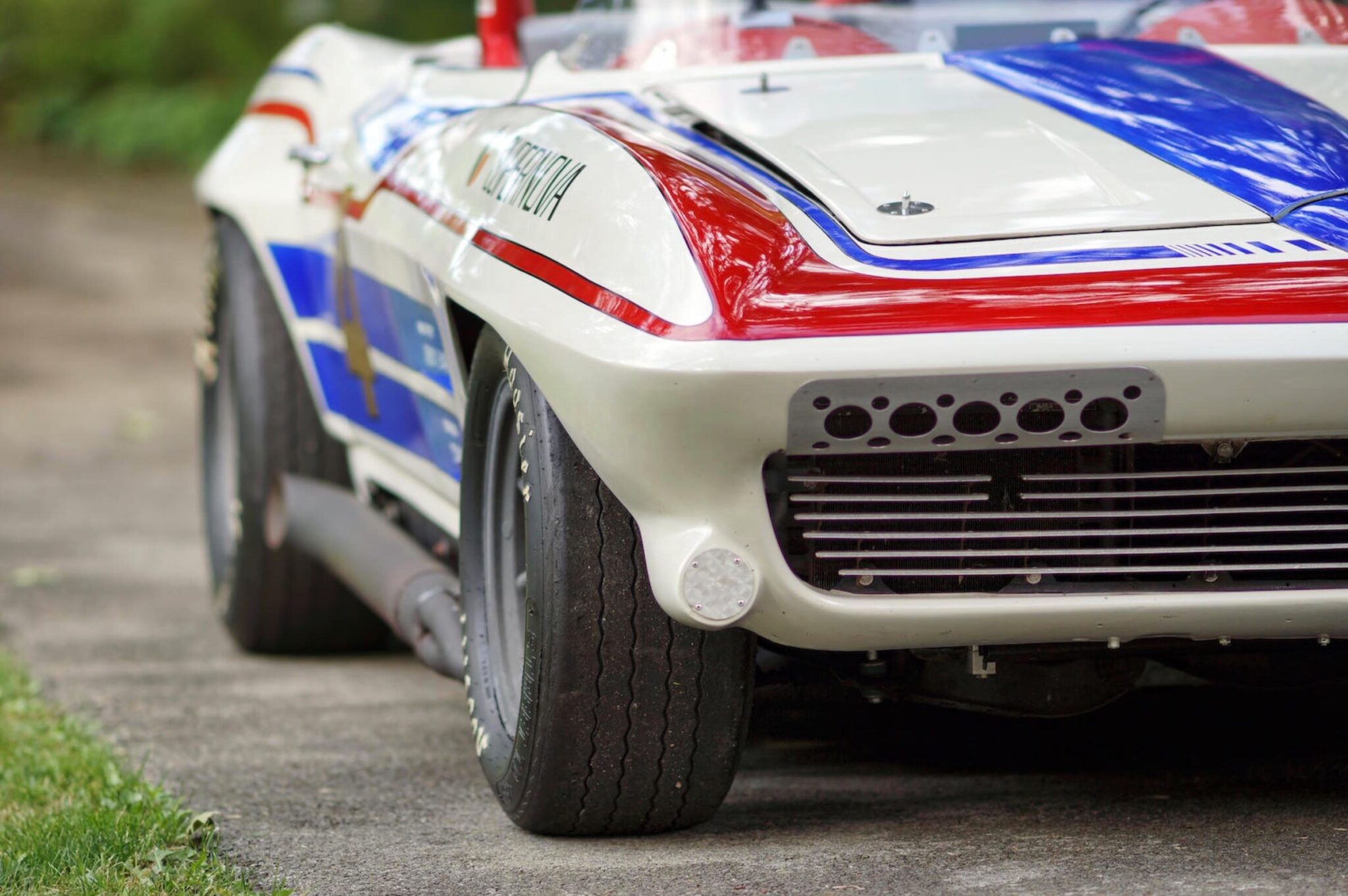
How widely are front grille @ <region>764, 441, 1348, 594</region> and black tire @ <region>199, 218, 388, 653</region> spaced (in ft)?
7.97

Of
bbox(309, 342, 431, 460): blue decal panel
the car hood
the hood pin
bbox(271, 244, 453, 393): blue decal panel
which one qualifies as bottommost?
bbox(309, 342, 431, 460): blue decal panel

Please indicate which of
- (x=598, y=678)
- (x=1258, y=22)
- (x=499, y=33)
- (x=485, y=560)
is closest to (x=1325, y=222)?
(x=598, y=678)

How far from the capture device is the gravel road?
9.16 feet

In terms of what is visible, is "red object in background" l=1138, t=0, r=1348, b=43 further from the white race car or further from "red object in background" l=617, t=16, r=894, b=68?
"red object in background" l=617, t=16, r=894, b=68

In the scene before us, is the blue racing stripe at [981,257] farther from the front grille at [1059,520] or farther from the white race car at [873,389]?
the front grille at [1059,520]

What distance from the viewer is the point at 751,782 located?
3.43 metres

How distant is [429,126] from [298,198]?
0.84 m

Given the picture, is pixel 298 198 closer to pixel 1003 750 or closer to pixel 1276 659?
pixel 1003 750

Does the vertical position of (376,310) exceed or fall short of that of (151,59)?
it exceeds it

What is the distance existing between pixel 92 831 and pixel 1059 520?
1548 millimetres

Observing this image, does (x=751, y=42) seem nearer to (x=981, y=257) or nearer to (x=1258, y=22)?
(x=1258, y=22)

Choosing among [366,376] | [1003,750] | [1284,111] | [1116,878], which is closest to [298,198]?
[366,376]

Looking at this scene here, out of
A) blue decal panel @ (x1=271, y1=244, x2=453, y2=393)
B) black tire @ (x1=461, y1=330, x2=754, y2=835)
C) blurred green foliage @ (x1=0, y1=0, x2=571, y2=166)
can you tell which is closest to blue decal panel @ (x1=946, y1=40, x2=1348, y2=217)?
black tire @ (x1=461, y1=330, x2=754, y2=835)

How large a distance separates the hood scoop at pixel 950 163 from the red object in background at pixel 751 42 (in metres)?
0.53
